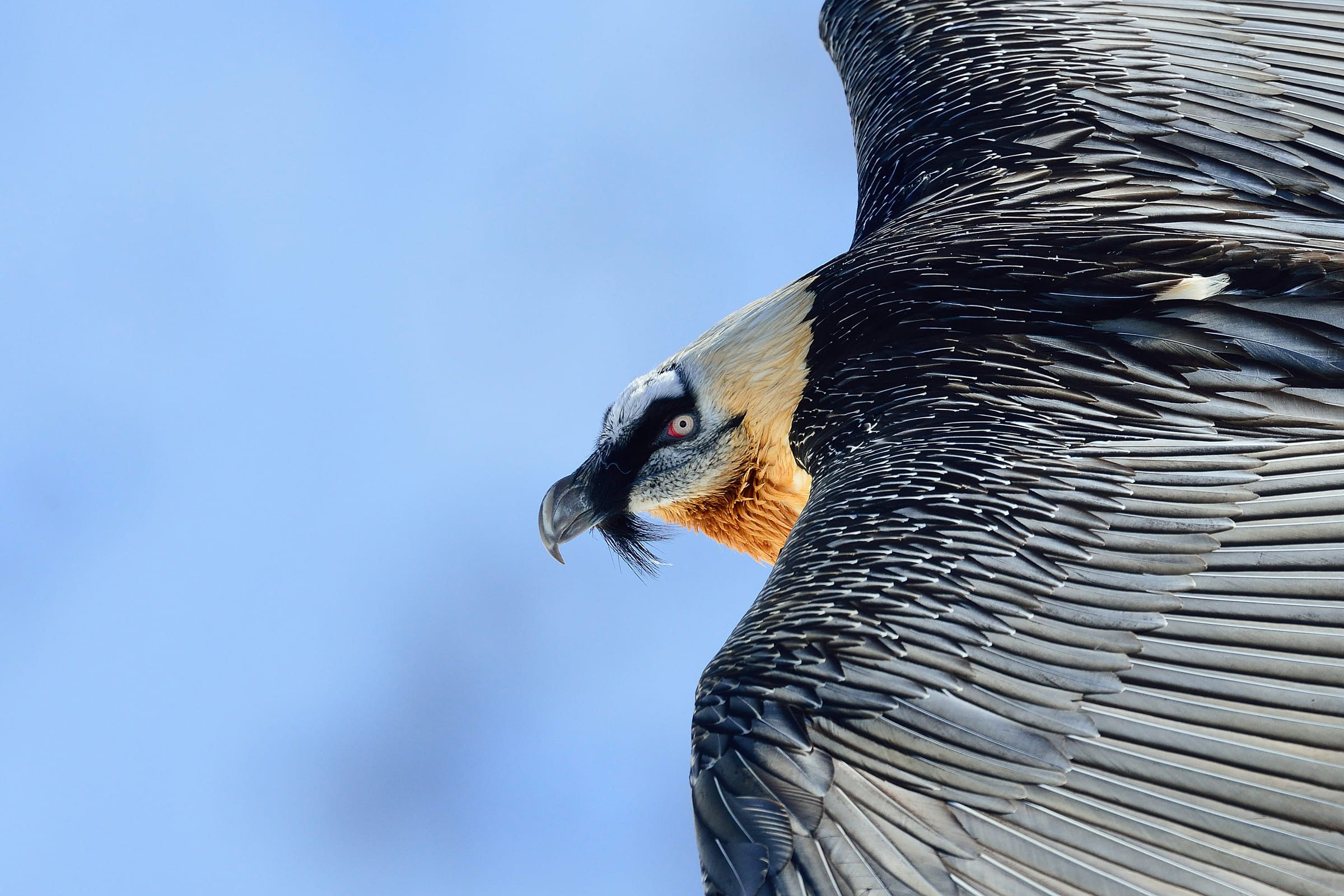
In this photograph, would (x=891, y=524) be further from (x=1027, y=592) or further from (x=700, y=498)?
(x=700, y=498)

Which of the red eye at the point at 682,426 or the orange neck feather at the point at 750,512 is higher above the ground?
the red eye at the point at 682,426

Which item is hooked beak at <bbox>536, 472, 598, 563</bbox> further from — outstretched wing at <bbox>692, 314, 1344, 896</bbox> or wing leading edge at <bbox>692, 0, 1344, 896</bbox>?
outstretched wing at <bbox>692, 314, 1344, 896</bbox>

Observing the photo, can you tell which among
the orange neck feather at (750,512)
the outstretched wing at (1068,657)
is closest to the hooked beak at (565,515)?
the orange neck feather at (750,512)

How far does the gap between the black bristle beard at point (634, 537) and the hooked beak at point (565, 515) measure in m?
0.12

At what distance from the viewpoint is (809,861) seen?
2791mm

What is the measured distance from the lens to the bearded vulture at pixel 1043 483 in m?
2.76

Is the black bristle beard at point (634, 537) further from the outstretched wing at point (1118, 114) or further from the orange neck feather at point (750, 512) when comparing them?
the outstretched wing at point (1118, 114)

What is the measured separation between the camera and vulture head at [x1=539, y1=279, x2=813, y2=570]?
4.82 m

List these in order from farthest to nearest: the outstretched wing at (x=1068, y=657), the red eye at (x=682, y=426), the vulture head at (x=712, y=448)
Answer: the red eye at (x=682, y=426) < the vulture head at (x=712, y=448) < the outstretched wing at (x=1068, y=657)

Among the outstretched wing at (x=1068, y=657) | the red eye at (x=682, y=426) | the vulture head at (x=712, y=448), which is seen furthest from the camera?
the red eye at (x=682, y=426)

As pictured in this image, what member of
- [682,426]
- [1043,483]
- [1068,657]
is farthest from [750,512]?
[1068,657]

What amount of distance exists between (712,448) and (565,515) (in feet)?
2.10

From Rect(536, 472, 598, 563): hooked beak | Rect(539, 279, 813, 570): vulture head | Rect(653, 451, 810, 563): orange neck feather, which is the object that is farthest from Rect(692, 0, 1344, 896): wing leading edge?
Rect(536, 472, 598, 563): hooked beak

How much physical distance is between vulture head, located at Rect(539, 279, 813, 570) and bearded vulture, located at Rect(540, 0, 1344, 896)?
1 cm
